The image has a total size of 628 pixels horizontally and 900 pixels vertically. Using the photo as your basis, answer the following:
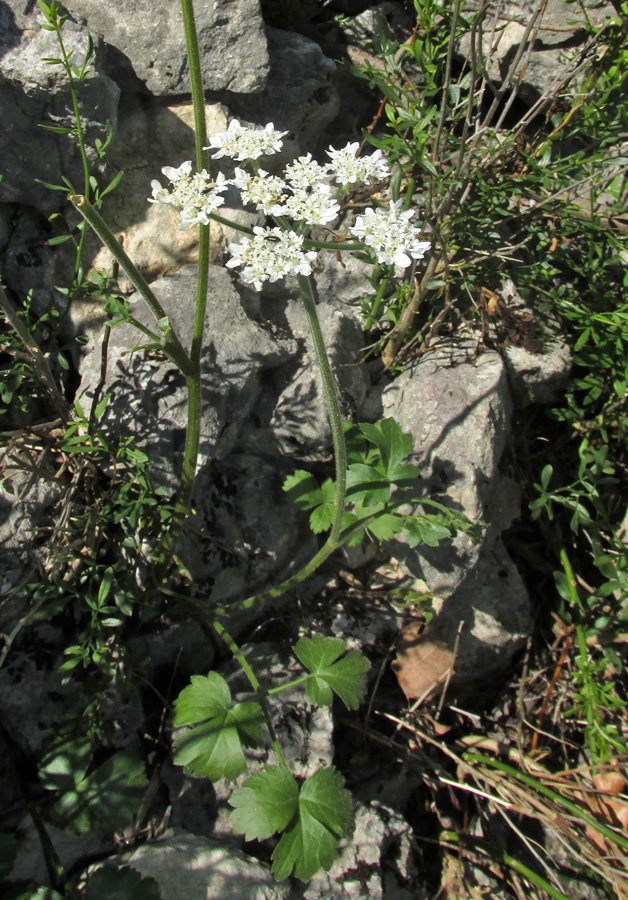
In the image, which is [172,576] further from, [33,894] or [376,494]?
[33,894]

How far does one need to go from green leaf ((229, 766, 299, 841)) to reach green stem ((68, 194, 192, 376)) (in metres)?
1.60

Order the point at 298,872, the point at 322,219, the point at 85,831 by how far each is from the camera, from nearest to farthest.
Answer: the point at 322,219, the point at 298,872, the point at 85,831

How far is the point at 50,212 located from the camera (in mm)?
2910

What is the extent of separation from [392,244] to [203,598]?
190 cm

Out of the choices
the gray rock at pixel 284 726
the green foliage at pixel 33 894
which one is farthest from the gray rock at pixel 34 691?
the gray rock at pixel 284 726

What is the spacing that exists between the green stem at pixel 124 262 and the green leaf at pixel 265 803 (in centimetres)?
160

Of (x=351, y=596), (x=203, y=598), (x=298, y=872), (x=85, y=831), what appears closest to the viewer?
(x=298, y=872)

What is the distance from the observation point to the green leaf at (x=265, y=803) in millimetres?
2428

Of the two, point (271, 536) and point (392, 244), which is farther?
point (271, 536)

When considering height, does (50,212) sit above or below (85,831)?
above

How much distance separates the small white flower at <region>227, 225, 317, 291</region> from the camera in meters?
1.90

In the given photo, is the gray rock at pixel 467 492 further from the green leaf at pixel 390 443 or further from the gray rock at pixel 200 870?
the gray rock at pixel 200 870

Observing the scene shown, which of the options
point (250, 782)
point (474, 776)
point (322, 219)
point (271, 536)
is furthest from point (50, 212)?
point (474, 776)

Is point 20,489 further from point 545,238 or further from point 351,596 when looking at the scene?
point 545,238
